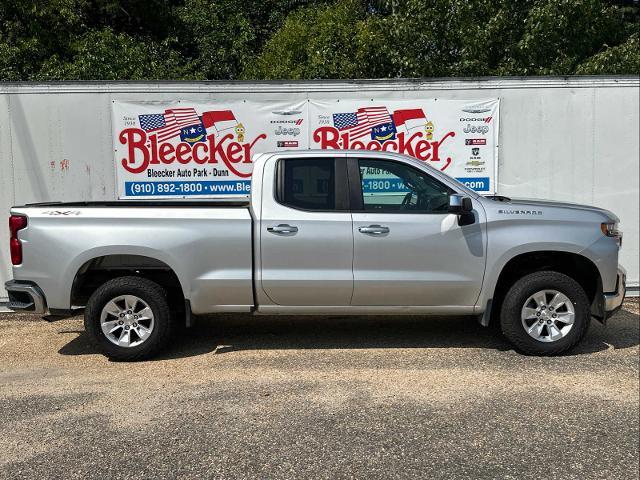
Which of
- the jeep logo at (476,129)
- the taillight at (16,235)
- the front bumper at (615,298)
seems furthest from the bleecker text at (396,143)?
the taillight at (16,235)

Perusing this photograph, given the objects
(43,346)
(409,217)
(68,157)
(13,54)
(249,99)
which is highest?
(13,54)

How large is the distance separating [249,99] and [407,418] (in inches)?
192

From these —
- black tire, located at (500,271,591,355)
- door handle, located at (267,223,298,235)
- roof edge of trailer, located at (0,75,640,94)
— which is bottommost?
black tire, located at (500,271,591,355)

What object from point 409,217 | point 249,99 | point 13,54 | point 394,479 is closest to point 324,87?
point 249,99

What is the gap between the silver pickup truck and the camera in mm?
5520

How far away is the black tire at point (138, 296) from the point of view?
557cm

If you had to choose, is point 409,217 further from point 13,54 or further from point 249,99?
point 13,54

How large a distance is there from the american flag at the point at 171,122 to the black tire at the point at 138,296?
277 cm

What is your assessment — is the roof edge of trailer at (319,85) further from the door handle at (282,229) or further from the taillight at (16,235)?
the door handle at (282,229)

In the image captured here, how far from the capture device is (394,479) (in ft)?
11.6

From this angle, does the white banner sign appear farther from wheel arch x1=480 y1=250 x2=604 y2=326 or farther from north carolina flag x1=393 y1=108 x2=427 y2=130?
wheel arch x1=480 y1=250 x2=604 y2=326

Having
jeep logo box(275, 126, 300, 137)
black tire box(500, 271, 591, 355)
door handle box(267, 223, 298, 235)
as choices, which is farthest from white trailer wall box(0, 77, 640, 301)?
door handle box(267, 223, 298, 235)

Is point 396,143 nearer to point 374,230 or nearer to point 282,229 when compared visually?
point 374,230

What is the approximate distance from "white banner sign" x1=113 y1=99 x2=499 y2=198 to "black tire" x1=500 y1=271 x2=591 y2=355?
273 centimetres
